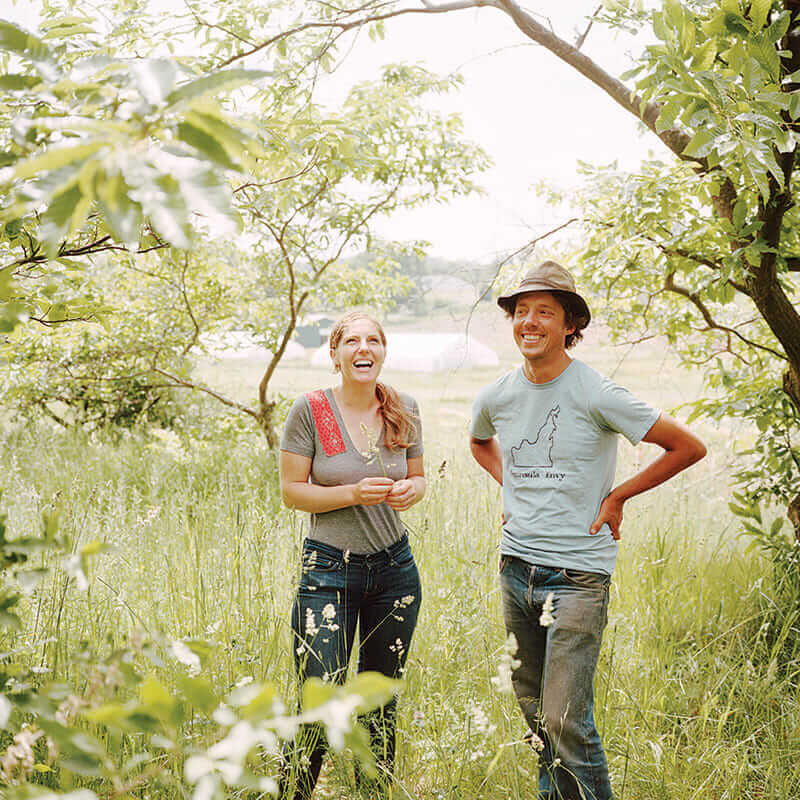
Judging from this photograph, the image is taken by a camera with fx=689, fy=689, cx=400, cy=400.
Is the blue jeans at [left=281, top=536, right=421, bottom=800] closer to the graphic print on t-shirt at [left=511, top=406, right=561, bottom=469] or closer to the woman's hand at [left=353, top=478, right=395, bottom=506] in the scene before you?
the woman's hand at [left=353, top=478, right=395, bottom=506]

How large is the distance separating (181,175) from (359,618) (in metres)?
2.07

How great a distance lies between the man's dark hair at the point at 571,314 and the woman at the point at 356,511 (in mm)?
637

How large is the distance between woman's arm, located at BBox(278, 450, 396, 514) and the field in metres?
0.23

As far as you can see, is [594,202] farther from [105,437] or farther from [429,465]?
[105,437]

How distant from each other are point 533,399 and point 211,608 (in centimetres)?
164

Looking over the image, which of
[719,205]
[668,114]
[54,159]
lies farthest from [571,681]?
[719,205]

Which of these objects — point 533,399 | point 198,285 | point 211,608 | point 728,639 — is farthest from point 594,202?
point 198,285

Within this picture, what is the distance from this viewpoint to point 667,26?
1.98 m

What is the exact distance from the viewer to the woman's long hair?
2558mm

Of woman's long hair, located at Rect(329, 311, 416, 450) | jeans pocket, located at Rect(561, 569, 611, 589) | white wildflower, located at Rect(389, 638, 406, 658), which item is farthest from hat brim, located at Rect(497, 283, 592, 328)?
white wildflower, located at Rect(389, 638, 406, 658)

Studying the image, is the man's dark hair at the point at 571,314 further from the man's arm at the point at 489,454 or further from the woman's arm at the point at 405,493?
the woman's arm at the point at 405,493

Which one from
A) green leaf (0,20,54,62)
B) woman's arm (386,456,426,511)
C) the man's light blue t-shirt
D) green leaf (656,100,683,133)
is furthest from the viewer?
woman's arm (386,456,426,511)

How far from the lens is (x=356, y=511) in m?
2.44

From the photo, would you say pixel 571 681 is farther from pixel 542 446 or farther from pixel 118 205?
pixel 118 205
